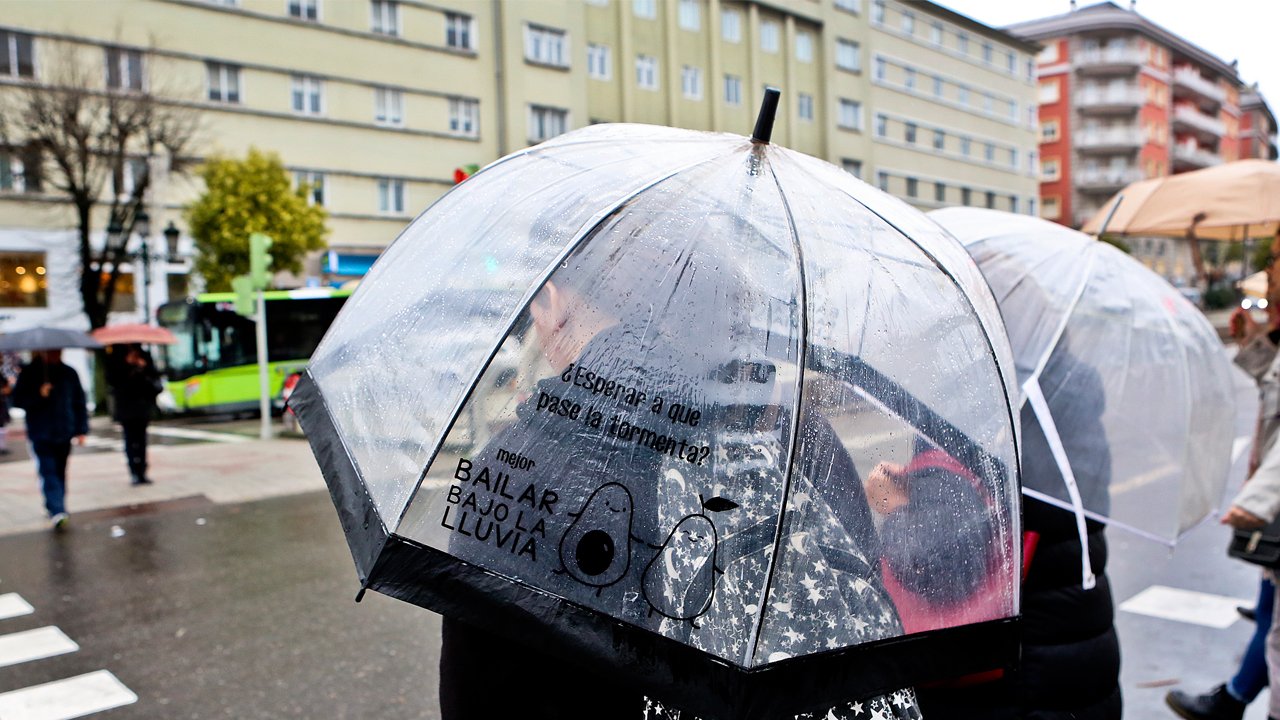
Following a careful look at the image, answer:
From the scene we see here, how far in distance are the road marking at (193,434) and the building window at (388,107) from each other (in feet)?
56.5

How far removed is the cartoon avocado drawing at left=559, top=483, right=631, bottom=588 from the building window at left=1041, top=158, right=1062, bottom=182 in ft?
257

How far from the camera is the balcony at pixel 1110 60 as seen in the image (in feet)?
225

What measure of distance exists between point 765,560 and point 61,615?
252 inches

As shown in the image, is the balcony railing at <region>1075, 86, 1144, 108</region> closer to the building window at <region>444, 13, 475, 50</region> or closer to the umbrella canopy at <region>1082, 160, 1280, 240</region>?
the building window at <region>444, 13, 475, 50</region>

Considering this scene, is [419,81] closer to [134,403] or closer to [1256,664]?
[134,403]

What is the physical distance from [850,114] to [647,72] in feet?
45.9

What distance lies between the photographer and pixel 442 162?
36312mm

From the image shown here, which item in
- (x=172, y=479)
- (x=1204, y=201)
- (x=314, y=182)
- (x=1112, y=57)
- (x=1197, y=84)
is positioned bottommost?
(x=172, y=479)

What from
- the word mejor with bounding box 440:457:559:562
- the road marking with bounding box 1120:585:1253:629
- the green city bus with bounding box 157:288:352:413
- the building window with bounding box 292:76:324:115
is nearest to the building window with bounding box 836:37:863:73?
the building window with bounding box 292:76:324:115

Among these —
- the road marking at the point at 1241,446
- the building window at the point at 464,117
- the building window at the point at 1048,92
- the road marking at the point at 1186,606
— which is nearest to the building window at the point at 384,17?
the building window at the point at 464,117

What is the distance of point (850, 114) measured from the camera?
51.3 meters

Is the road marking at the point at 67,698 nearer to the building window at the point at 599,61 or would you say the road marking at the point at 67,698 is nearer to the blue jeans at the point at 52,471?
the blue jeans at the point at 52,471

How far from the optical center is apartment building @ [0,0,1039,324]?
28.6m

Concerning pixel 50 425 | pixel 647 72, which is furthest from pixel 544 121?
pixel 50 425
